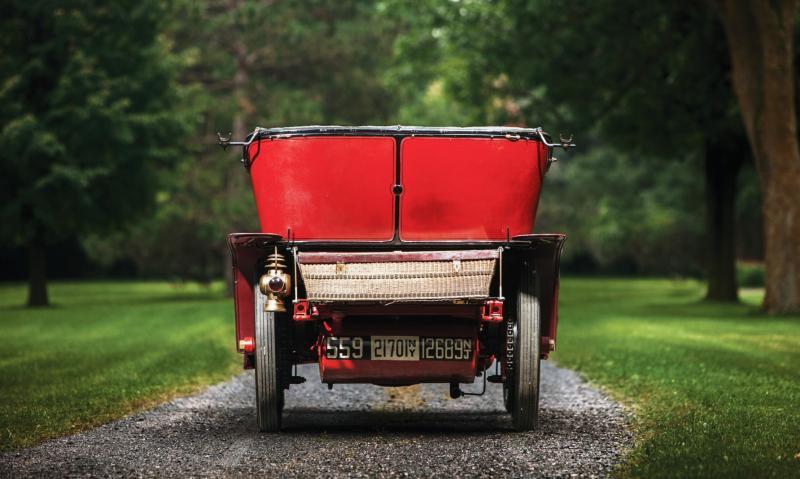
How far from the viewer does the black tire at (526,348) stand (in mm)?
8047

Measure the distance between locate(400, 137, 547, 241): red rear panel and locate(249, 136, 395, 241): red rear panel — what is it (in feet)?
0.51

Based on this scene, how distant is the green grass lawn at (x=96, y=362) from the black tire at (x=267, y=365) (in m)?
1.50

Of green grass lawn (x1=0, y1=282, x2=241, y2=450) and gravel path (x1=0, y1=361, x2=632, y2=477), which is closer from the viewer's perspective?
gravel path (x1=0, y1=361, x2=632, y2=477)

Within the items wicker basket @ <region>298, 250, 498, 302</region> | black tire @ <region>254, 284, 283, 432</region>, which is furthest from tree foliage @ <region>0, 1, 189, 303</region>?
wicker basket @ <region>298, 250, 498, 302</region>

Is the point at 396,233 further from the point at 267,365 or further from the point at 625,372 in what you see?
the point at 625,372

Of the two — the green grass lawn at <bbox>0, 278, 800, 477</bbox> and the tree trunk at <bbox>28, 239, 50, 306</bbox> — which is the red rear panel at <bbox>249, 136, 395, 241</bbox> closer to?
the green grass lawn at <bbox>0, 278, 800, 477</bbox>

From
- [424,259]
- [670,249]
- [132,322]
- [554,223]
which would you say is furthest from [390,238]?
[554,223]

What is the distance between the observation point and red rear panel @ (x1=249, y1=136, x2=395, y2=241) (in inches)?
313

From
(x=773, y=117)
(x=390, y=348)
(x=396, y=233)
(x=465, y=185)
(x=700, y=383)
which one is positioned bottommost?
(x=700, y=383)

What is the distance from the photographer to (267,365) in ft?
26.5

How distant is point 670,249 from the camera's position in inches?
1839

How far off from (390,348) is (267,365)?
34.1 inches

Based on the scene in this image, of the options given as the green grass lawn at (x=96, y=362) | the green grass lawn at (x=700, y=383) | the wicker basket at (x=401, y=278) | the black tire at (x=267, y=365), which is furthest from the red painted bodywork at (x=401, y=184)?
the green grass lawn at (x=96, y=362)

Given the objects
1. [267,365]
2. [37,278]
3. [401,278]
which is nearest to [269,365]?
[267,365]
